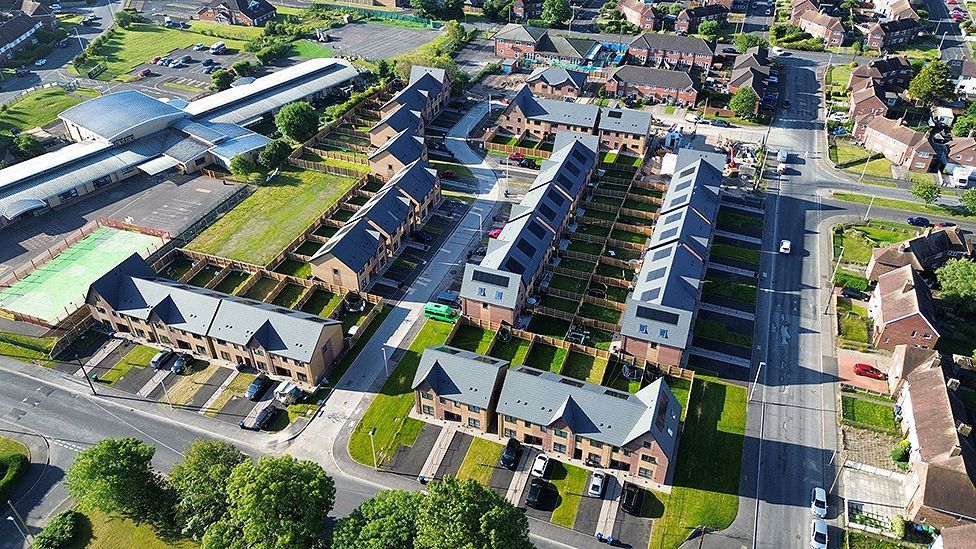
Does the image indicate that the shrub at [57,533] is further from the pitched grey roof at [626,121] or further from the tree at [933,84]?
the tree at [933,84]

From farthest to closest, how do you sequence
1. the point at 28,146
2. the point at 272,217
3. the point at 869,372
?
the point at 28,146, the point at 272,217, the point at 869,372

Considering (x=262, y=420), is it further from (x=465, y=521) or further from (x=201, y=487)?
(x=465, y=521)

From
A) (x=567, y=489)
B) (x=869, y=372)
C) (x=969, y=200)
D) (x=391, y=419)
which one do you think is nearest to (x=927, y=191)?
(x=969, y=200)

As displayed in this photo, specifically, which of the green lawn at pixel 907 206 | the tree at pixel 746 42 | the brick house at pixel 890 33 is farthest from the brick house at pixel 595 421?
the brick house at pixel 890 33

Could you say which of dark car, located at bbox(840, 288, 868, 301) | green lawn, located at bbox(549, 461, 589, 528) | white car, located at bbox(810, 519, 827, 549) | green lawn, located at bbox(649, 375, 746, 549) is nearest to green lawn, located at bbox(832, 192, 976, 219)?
dark car, located at bbox(840, 288, 868, 301)

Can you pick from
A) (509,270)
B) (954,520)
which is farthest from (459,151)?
(954,520)
